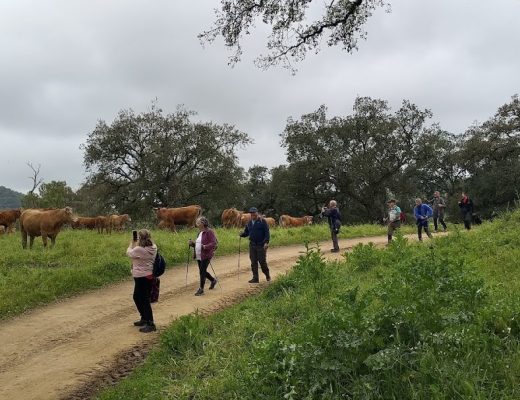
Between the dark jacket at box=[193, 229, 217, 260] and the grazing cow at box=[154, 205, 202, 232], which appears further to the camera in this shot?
the grazing cow at box=[154, 205, 202, 232]

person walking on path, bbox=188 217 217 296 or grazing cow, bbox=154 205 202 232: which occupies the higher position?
grazing cow, bbox=154 205 202 232

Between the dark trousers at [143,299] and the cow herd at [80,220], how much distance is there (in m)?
10.8

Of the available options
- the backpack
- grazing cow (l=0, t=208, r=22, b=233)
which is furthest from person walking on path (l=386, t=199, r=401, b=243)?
grazing cow (l=0, t=208, r=22, b=233)

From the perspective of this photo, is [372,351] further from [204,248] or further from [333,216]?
[333,216]

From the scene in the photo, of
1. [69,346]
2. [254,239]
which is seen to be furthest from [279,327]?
[254,239]

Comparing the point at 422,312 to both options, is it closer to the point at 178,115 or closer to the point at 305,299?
the point at 305,299

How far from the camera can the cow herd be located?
1872cm

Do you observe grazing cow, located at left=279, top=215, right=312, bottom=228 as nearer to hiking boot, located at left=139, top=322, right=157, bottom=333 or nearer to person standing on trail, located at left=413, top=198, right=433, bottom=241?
person standing on trail, located at left=413, top=198, right=433, bottom=241

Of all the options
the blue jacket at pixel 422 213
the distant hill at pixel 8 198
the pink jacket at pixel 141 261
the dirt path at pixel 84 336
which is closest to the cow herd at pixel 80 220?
the dirt path at pixel 84 336

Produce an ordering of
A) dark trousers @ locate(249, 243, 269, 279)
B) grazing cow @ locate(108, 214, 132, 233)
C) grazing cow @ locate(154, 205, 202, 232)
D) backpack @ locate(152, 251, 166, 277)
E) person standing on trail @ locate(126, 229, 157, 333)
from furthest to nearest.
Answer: grazing cow @ locate(108, 214, 132, 233) → grazing cow @ locate(154, 205, 202, 232) → dark trousers @ locate(249, 243, 269, 279) → backpack @ locate(152, 251, 166, 277) → person standing on trail @ locate(126, 229, 157, 333)

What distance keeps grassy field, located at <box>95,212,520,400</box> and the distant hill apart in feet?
435

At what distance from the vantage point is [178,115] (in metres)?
39.9

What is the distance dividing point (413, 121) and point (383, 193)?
7506 mm

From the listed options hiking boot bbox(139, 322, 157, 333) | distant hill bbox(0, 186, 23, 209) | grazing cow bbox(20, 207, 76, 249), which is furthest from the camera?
distant hill bbox(0, 186, 23, 209)
